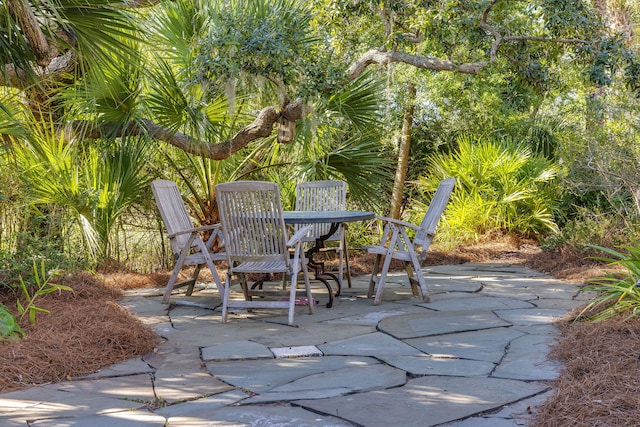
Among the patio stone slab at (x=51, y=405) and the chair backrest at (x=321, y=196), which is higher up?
the chair backrest at (x=321, y=196)

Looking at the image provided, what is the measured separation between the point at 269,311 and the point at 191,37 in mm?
3281

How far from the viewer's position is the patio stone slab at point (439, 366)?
12.0 ft

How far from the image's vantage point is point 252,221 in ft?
16.8

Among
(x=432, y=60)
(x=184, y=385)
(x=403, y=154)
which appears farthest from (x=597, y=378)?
(x=403, y=154)

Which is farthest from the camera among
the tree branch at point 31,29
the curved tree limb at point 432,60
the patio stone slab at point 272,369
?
the curved tree limb at point 432,60

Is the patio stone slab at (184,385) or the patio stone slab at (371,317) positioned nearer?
the patio stone slab at (184,385)

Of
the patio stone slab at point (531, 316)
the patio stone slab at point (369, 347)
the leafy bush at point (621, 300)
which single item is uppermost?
the leafy bush at point (621, 300)

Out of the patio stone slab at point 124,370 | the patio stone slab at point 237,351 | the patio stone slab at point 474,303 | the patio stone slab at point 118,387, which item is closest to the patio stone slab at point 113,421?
the patio stone slab at point 118,387

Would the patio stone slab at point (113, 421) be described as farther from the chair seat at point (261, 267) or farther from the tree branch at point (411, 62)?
the tree branch at point (411, 62)

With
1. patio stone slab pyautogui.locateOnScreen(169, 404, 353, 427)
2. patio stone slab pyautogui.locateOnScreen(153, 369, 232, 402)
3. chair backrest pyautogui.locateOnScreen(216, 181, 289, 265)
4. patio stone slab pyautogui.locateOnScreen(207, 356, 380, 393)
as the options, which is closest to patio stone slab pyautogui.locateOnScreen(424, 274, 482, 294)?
chair backrest pyautogui.locateOnScreen(216, 181, 289, 265)

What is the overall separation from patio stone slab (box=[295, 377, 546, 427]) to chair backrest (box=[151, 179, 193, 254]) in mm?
2819

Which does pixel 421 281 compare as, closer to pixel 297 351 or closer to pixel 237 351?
pixel 297 351

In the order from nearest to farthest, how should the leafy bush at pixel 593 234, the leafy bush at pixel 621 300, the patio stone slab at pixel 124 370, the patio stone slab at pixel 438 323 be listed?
the patio stone slab at pixel 124 370
the leafy bush at pixel 621 300
the patio stone slab at pixel 438 323
the leafy bush at pixel 593 234

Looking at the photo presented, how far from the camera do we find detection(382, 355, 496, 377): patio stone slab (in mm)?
3670
